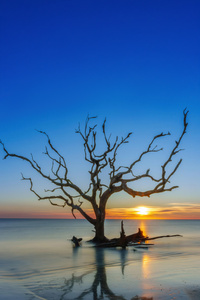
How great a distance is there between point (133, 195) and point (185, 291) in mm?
10755

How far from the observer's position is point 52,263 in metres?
12.6

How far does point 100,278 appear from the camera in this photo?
9.08 meters

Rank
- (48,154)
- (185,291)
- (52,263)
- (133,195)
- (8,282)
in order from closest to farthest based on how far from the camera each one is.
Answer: (185,291)
(8,282)
(52,263)
(133,195)
(48,154)

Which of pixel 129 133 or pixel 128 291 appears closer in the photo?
pixel 128 291

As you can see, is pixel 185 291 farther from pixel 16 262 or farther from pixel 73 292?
pixel 16 262

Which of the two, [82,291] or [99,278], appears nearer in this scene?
[82,291]

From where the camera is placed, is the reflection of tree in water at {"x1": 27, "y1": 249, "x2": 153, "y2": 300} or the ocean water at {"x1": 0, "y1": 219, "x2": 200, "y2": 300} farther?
the ocean water at {"x1": 0, "y1": 219, "x2": 200, "y2": 300}

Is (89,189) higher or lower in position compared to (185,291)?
higher

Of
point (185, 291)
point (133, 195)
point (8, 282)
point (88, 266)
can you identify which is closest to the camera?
point (185, 291)

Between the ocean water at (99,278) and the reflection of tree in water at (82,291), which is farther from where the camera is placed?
the ocean water at (99,278)

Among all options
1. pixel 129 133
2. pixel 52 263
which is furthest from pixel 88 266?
pixel 129 133

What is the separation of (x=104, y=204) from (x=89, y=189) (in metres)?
1.22

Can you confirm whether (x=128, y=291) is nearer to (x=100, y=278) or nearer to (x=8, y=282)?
(x=100, y=278)

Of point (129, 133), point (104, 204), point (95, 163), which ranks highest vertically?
point (129, 133)
